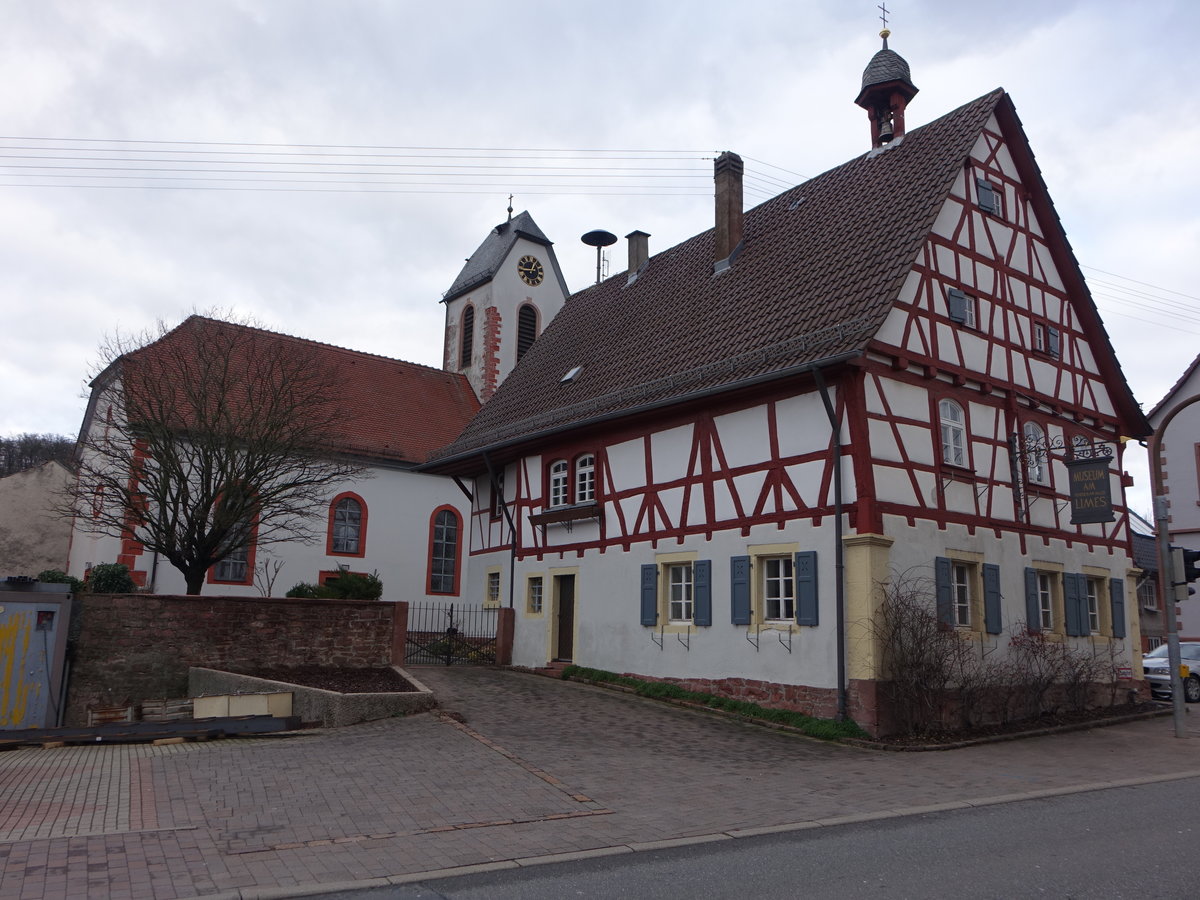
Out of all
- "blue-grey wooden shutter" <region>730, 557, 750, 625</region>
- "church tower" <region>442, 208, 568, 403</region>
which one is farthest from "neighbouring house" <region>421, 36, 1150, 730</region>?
"church tower" <region>442, 208, 568, 403</region>

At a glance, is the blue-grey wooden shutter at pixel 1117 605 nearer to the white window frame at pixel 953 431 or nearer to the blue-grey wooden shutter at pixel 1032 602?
the blue-grey wooden shutter at pixel 1032 602

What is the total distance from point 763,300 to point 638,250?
8.76 meters

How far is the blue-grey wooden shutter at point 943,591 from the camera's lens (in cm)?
1482

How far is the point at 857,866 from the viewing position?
679 centimetres

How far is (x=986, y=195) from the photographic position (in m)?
18.0

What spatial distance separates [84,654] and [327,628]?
3.75m

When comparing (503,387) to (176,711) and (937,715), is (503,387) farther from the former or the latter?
(937,715)

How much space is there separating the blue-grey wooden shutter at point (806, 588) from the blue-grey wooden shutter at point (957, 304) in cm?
502

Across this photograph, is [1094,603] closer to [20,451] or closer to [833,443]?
[833,443]

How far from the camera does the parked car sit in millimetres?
20312

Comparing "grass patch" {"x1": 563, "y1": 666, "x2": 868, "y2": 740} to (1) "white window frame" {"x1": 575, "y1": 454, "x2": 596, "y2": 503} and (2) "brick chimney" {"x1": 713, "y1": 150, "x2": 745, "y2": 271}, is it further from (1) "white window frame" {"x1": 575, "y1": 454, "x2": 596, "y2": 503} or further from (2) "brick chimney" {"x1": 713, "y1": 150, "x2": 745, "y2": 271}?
(2) "brick chimney" {"x1": 713, "y1": 150, "x2": 745, "y2": 271}

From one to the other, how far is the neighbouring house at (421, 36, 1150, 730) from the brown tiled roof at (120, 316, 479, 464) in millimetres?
8560

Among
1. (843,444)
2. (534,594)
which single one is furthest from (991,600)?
(534,594)

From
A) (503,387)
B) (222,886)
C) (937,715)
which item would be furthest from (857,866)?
(503,387)
